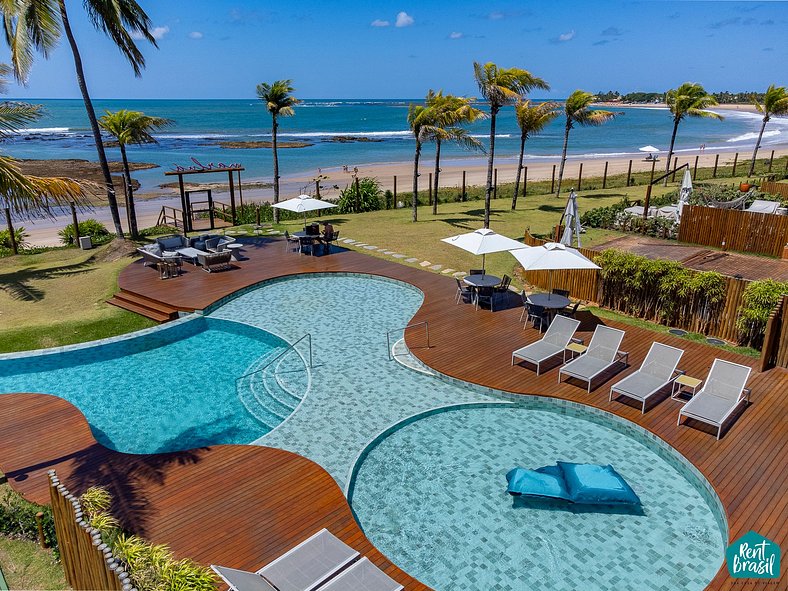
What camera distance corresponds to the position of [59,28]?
15750 millimetres

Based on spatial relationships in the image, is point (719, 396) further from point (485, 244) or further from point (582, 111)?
point (582, 111)

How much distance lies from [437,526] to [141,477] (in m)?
4.11

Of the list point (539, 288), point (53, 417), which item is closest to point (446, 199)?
point (539, 288)

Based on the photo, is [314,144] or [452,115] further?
[314,144]

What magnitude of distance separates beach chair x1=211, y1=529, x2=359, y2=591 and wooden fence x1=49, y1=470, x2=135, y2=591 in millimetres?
906

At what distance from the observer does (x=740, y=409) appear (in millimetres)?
8891

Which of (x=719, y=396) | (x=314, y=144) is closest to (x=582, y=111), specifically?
(x=719, y=396)

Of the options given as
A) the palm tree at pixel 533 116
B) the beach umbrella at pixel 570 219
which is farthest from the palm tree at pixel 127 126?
the palm tree at pixel 533 116

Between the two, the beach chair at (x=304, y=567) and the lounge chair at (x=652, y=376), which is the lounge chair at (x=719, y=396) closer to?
the lounge chair at (x=652, y=376)

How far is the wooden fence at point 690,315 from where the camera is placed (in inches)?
455

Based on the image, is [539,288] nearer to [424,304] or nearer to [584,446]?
[424,304]

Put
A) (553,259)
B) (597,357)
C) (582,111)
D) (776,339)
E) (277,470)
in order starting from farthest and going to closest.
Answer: (582,111)
(553,259)
(597,357)
(776,339)
(277,470)

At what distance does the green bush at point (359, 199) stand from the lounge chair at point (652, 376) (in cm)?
2047

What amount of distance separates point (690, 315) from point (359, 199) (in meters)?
19.2
